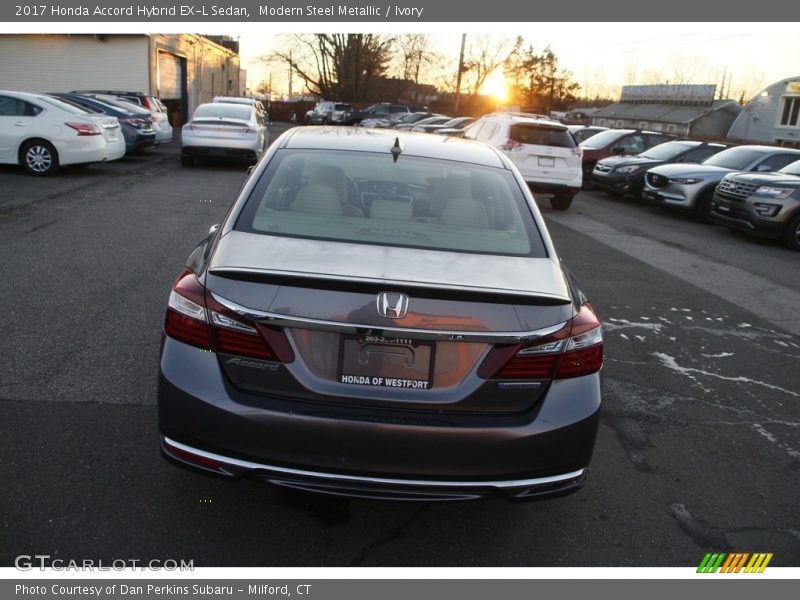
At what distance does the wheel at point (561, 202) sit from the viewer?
14.6 meters

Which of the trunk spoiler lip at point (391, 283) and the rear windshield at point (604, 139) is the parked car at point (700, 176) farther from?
the trunk spoiler lip at point (391, 283)

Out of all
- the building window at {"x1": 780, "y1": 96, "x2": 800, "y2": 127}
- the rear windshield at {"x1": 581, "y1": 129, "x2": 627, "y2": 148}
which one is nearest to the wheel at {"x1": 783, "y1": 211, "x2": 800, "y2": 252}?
the rear windshield at {"x1": 581, "y1": 129, "x2": 627, "y2": 148}

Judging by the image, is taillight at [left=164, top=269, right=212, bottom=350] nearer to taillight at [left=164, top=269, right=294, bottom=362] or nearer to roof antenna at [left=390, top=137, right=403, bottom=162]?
taillight at [left=164, top=269, right=294, bottom=362]

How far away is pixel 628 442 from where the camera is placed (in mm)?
4059

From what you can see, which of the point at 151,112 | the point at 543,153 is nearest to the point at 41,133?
the point at 151,112

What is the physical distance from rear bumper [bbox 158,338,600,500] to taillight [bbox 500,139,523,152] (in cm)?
1195

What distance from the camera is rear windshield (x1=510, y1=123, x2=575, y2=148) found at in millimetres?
14188

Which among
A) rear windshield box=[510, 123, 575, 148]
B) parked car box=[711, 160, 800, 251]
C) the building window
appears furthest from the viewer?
the building window

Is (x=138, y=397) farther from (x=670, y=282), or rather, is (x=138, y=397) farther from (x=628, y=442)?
(x=670, y=282)

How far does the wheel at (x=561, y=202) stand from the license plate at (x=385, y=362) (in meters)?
12.7

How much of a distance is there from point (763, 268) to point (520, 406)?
873cm

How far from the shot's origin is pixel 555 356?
2.66 meters

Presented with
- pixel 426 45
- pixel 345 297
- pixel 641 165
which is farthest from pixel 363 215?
pixel 426 45

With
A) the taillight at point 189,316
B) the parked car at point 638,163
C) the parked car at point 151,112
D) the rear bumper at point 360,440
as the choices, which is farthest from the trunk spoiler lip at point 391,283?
the parked car at point 151,112
